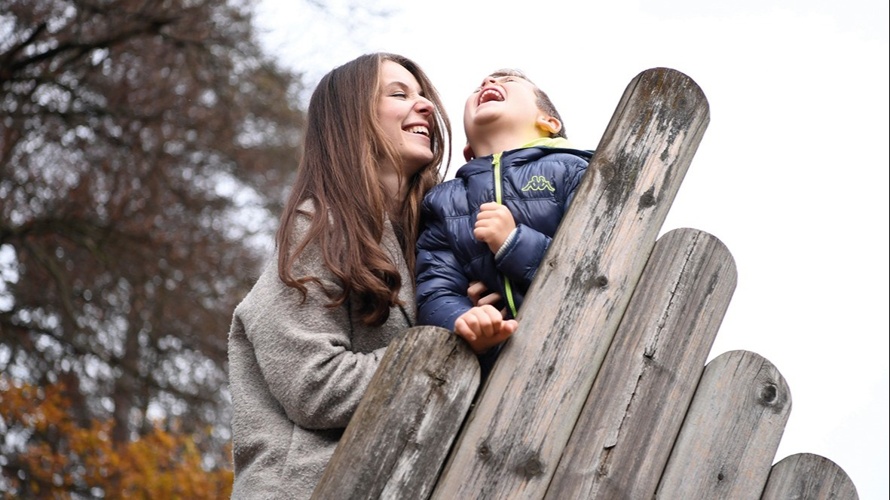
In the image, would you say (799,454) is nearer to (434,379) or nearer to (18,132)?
(434,379)

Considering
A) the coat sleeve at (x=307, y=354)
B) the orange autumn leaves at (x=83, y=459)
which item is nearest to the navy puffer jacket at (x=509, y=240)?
the coat sleeve at (x=307, y=354)

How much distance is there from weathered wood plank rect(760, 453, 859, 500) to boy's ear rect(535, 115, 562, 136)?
1.05 metres

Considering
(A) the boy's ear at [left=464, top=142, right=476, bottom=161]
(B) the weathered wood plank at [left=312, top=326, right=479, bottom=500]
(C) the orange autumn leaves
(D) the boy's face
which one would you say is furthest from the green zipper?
(C) the orange autumn leaves

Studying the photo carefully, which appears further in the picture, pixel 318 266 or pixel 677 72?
pixel 318 266

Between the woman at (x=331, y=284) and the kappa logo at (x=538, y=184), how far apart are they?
0.39 meters

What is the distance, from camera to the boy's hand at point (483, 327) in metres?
2.19

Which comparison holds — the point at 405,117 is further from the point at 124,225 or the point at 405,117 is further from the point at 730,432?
the point at 124,225

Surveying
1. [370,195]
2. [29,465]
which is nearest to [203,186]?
[29,465]

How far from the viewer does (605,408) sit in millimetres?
2264

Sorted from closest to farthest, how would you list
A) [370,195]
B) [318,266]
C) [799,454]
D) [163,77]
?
[799,454], [318,266], [370,195], [163,77]

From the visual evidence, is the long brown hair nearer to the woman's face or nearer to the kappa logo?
the woman's face

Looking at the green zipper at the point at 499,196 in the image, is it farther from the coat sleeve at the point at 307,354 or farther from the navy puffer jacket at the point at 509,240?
the coat sleeve at the point at 307,354

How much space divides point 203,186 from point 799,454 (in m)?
12.3

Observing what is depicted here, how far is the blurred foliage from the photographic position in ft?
34.5
